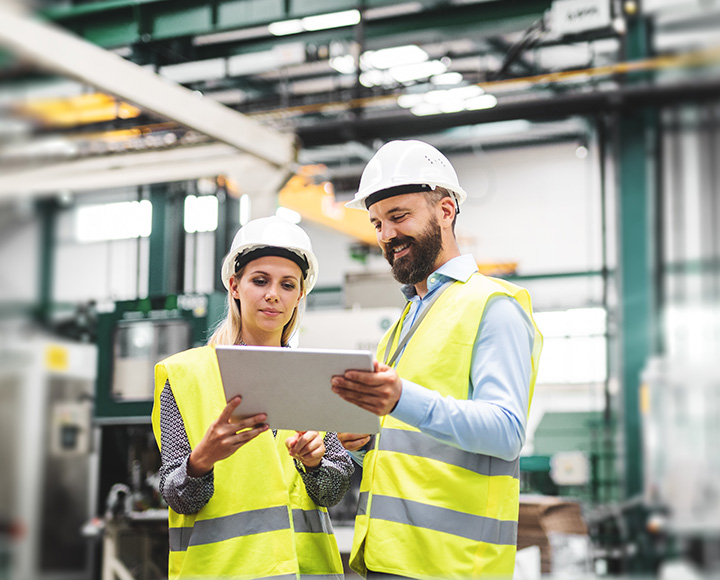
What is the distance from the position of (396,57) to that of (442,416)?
11.1 metres

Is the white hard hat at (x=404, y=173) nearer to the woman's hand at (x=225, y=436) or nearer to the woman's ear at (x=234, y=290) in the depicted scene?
the woman's ear at (x=234, y=290)

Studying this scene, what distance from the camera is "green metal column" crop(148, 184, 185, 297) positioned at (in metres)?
8.44

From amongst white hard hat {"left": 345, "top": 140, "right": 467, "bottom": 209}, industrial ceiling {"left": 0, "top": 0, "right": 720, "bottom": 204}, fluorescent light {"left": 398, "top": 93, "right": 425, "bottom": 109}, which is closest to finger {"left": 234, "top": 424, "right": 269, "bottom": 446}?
white hard hat {"left": 345, "top": 140, "right": 467, "bottom": 209}

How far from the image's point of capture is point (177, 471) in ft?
7.18

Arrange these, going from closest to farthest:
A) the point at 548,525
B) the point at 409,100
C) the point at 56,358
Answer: the point at 548,525, the point at 56,358, the point at 409,100

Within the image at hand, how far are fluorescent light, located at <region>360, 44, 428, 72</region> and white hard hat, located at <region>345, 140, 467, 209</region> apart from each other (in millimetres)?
9562

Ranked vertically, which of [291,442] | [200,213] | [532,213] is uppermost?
[532,213]

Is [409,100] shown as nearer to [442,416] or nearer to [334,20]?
[334,20]

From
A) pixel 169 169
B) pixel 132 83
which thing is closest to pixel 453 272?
pixel 132 83

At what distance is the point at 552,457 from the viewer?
7172mm

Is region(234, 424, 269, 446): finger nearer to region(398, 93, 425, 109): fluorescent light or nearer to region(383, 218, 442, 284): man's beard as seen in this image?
region(383, 218, 442, 284): man's beard

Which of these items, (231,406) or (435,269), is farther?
(435,269)

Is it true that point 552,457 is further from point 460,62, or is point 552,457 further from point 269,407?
point 460,62

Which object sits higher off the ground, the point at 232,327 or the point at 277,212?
the point at 277,212
